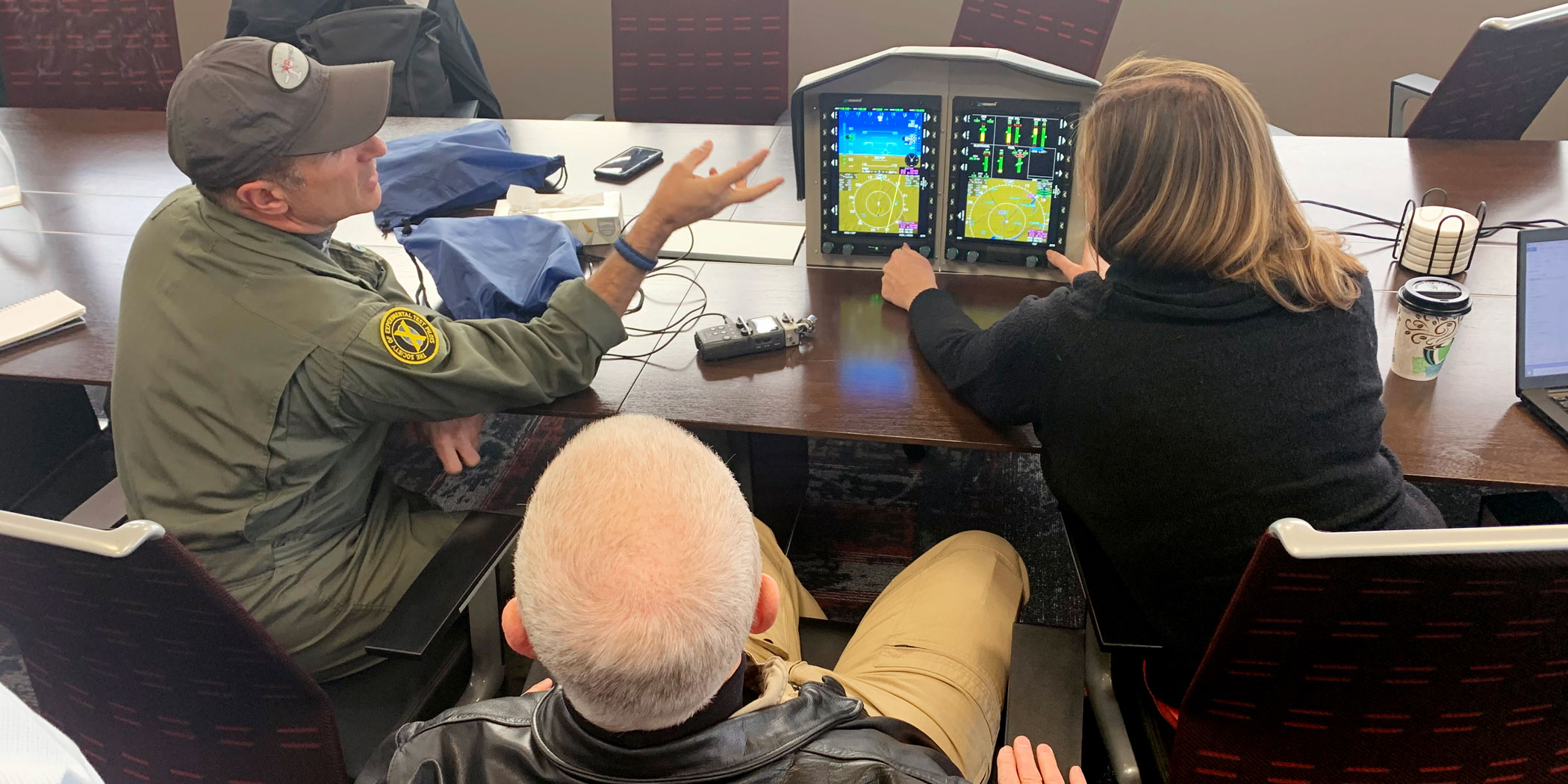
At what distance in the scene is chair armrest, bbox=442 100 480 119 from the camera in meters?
3.06

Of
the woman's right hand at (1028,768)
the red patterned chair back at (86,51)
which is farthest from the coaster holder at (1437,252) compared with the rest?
the red patterned chair back at (86,51)

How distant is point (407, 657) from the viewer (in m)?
1.32

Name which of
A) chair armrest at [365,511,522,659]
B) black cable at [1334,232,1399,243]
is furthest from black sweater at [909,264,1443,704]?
chair armrest at [365,511,522,659]

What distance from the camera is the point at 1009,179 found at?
1822 mm

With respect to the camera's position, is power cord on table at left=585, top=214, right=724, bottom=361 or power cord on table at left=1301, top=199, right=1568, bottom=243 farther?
power cord on table at left=1301, top=199, right=1568, bottom=243

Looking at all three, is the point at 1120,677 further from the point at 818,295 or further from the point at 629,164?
the point at 629,164

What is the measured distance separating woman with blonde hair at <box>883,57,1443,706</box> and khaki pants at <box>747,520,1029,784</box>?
0.77 feet

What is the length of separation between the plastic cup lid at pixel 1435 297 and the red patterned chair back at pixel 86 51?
134 inches

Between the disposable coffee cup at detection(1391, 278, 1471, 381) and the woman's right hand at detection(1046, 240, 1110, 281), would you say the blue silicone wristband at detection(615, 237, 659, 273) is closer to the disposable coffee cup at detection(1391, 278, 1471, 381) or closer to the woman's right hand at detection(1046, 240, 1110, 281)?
the woman's right hand at detection(1046, 240, 1110, 281)

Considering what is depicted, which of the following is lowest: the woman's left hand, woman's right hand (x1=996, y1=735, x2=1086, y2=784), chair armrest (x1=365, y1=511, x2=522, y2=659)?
woman's right hand (x1=996, y1=735, x2=1086, y2=784)

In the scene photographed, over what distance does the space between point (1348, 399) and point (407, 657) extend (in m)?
1.24

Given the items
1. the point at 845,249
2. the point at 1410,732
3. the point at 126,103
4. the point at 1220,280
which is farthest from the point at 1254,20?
the point at 126,103

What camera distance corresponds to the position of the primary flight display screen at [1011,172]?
1.75 m

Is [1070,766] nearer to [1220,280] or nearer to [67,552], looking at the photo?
[1220,280]
